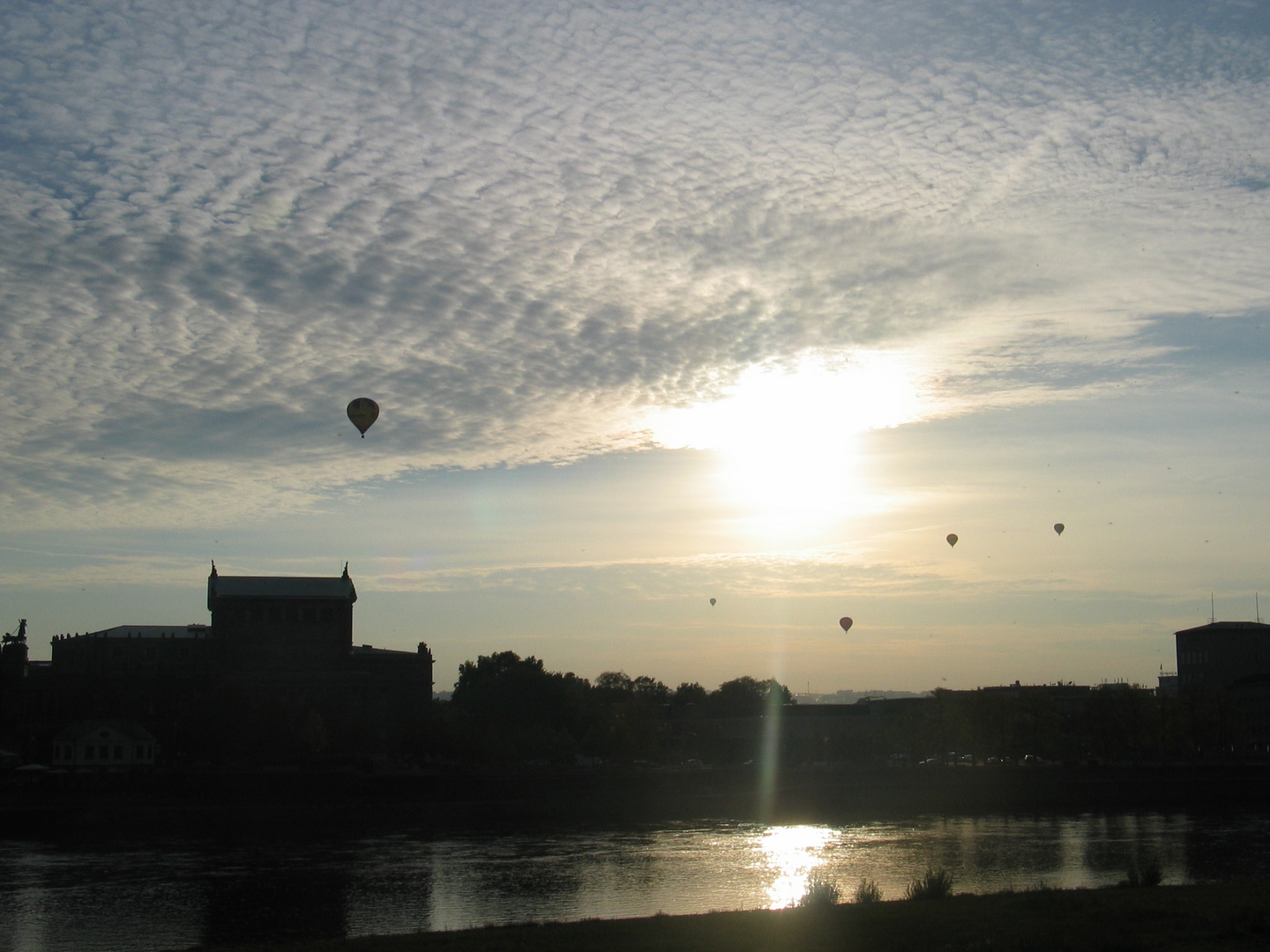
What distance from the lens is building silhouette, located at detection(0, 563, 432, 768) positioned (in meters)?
96.9

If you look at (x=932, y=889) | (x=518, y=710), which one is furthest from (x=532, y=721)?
(x=932, y=889)

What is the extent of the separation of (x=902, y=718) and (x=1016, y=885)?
10859 centimetres

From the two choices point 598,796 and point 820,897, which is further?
Result: point 598,796

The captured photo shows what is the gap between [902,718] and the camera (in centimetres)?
14700

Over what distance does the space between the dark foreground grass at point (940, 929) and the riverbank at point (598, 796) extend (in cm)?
5242

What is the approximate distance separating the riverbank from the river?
7.54 m

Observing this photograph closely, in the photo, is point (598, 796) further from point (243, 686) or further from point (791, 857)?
point (243, 686)

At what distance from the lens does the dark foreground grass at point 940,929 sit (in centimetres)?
1811

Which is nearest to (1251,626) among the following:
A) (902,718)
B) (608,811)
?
(902,718)

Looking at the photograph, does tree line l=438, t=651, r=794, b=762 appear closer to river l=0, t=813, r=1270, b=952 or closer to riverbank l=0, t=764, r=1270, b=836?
riverbank l=0, t=764, r=1270, b=836

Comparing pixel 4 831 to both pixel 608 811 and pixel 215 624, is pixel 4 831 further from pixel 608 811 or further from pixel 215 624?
pixel 215 624

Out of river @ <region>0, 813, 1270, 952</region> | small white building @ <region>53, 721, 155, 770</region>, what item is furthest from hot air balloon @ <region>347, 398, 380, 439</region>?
small white building @ <region>53, 721, 155, 770</region>

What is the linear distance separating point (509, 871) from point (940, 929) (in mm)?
32775

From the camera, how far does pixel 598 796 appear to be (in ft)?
278
